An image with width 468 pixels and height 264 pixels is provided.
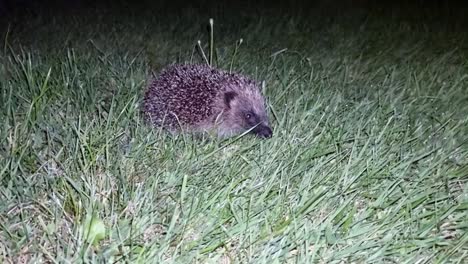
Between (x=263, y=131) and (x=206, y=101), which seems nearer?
(x=263, y=131)

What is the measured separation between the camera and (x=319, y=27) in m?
7.32

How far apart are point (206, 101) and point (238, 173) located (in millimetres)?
1167

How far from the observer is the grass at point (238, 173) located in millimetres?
2352

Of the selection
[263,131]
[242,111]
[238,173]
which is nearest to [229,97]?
[242,111]

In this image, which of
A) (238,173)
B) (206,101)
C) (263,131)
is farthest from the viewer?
(206,101)

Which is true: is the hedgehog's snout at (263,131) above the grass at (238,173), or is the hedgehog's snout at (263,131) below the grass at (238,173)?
below

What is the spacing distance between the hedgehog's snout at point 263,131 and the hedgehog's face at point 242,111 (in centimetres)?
19

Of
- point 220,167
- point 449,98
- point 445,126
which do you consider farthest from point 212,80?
point 449,98

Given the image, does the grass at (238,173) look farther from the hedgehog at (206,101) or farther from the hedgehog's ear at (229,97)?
the hedgehog's ear at (229,97)

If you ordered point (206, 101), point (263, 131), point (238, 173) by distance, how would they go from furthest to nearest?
point (206, 101) < point (263, 131) < point (238, 173)

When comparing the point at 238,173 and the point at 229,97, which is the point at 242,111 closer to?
the point at 229,97

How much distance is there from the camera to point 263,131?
359 centimetres

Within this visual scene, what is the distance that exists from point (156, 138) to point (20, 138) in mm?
818

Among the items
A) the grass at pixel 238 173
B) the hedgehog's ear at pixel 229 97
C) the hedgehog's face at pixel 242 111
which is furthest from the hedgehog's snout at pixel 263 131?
the hedgehog's ear at pixel 229 97
